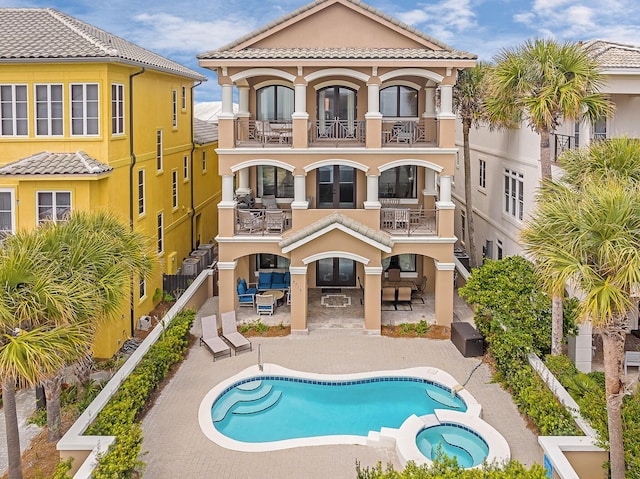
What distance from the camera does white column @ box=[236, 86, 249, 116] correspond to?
24.8 metres

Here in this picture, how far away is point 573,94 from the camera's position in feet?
51.9

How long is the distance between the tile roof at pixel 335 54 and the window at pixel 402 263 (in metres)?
8.82

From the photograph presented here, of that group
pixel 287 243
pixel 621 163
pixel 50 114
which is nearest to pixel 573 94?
pixel 621 163

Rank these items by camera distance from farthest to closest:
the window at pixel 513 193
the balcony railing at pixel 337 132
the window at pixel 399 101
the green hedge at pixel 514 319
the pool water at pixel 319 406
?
the window at pixel 399 101
the window at pixel 513 193
the balcony railing at pixel 337 132
the green hedge at pixel 514 319
the pool water at pixel 319 406

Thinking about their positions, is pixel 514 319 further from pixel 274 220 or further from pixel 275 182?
pixel 275 182

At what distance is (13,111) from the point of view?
1884 centimetres

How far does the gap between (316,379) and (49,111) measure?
12.0 metres

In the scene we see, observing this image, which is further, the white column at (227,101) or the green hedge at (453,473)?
the white column at (227,101)

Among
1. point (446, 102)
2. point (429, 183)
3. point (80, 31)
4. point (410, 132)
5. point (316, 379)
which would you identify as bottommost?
point (316, 379)

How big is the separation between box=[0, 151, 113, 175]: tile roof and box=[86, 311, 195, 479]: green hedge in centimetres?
556

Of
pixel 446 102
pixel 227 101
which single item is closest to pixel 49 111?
pixel 227 101

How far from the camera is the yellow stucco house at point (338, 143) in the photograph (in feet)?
69.7

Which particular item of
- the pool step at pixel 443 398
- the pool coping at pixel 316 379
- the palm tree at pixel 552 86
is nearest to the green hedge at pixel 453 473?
the pool coping at pixel 316 379

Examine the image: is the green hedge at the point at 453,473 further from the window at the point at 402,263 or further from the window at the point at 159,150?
the window at the point at 159,150
